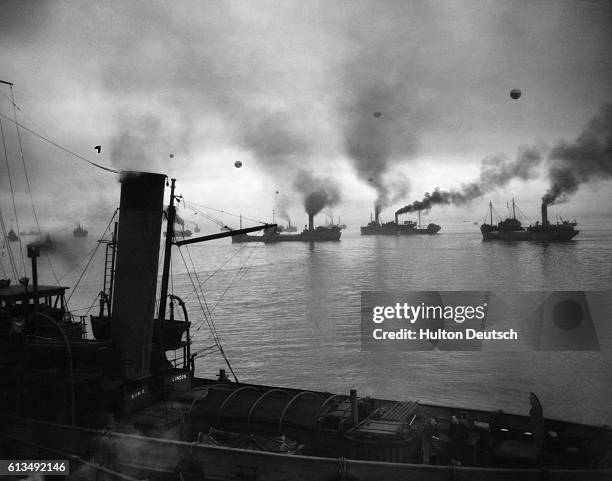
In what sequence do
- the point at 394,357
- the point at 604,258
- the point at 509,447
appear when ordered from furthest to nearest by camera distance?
the point at 604,258 < the point at 394,357 < the point at 509,447

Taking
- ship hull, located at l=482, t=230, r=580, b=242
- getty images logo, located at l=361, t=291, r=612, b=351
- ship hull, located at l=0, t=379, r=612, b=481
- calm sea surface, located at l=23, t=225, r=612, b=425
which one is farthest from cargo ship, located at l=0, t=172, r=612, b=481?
ship hull, located at l=482, t=230, r=580, b=242

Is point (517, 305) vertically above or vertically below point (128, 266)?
below

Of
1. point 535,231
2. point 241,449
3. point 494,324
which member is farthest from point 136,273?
point 535,231

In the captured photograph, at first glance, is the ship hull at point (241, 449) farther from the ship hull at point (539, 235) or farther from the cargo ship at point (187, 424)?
the ship hull at point (539, 235)

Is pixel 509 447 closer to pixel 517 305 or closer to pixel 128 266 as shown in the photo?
pixel 128 266

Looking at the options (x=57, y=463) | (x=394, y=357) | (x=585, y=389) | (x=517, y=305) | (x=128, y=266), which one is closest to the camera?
(x=57, y=463)

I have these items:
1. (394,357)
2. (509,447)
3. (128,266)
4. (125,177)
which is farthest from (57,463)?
(394,357)

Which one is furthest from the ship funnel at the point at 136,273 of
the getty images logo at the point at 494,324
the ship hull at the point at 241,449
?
the getty images logo at the point at 494,324

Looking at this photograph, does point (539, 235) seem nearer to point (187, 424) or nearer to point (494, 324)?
point (494, 324)
